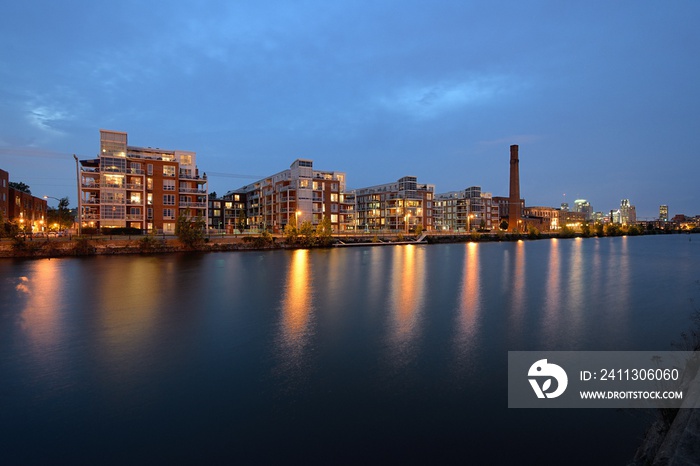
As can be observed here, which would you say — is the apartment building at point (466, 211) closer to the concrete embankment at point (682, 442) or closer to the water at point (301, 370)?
the water at point (301, 370)

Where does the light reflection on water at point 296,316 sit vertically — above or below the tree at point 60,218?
below

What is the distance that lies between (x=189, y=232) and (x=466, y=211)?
100816 millimetres

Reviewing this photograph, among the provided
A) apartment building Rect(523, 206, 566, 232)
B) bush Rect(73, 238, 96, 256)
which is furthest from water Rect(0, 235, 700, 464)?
apartment building Rect(523, 206, 566, 232)

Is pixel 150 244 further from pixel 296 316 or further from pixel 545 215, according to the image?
pixel 545 215

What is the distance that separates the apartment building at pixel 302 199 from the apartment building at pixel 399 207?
14706 mm

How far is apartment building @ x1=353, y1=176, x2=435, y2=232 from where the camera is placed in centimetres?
10825

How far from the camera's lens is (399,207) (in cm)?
10856

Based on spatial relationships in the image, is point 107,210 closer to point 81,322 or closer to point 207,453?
point 81,322

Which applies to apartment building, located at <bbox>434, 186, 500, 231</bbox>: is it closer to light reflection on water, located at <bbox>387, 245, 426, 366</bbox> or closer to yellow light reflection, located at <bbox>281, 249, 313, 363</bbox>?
light reflection on water, located at <bbox>387, 245, 426, 366</bbox>

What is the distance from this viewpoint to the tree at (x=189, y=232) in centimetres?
5609

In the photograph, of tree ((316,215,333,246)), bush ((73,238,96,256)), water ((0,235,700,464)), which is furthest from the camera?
tree ((316,215,333,246))

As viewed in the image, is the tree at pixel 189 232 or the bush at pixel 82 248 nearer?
the bush at pixel 82 248
